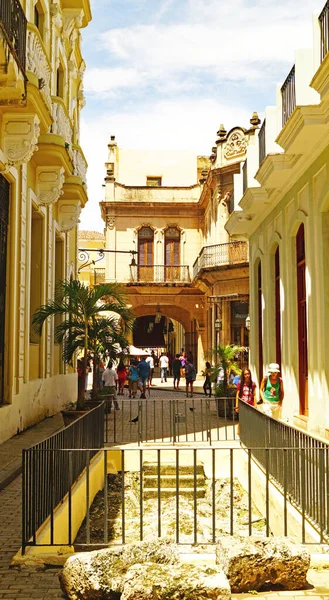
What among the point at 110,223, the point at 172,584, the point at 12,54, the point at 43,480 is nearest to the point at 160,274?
the point at 110,223

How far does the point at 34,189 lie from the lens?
1539 centimetres

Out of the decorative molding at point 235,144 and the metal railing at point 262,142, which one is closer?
the metal railing at point 262,142

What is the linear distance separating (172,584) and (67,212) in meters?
15.5

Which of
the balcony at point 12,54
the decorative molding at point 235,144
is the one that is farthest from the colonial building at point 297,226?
the decorative molding at point 235,144

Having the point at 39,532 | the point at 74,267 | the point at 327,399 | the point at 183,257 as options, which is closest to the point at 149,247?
the point at 183,257

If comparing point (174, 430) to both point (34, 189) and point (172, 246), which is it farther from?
point (172, 246)

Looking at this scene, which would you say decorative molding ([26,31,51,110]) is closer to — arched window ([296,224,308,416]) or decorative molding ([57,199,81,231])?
arched window ([296,224,308,416])

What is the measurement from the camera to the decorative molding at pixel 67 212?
19.1 m

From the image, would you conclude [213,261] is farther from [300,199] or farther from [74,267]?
[300,199]

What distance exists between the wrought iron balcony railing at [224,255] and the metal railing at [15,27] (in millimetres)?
19538

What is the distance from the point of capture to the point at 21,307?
45.3 feet

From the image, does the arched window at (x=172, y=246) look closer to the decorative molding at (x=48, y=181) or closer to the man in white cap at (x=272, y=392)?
the decorative molding at (x=48, y=181)

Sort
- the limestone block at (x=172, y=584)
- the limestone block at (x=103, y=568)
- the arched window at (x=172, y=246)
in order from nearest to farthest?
the limestone block at (x=172, y=584), the limestone block at (x=103, y=568), the arched window at (x=172, y=246)

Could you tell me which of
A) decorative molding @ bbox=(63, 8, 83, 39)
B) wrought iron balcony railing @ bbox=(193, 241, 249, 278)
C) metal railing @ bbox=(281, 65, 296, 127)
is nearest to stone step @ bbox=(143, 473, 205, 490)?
metal railing @ bbox=(281, 65, 296, 127)
